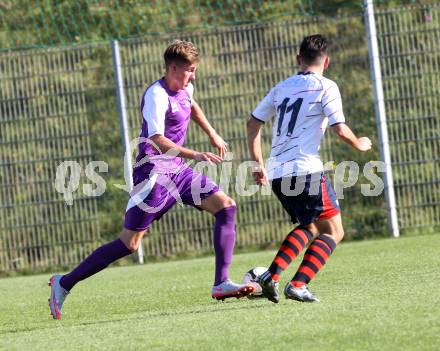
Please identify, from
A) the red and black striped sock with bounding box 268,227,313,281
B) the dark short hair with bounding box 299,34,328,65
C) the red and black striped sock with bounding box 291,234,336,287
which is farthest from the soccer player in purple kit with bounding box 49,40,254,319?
the dark short hair with bounding box 299,34,328,65

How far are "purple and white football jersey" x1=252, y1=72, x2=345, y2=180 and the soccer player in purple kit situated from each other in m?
0.64

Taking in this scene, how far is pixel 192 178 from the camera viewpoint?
25.9ft

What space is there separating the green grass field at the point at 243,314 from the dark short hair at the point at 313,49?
1.63 meters

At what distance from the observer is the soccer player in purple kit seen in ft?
25.3

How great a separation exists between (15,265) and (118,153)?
199 centimetres

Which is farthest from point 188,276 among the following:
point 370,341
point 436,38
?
point 370,341

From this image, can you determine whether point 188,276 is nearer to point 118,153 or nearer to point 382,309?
point 118,153

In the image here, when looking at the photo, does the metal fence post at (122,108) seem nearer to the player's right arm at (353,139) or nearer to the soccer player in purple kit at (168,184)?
the soccer player in purple kit at (168,184)

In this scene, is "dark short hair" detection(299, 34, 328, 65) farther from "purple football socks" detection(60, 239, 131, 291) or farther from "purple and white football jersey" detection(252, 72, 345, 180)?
"purple football socks" detection(60, 239, 131, 291)

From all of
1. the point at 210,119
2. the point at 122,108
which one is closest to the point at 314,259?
the point at 210,119

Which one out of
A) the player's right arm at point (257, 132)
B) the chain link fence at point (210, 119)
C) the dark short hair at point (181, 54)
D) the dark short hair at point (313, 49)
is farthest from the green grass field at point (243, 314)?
the chain link fence at point (210, 119)

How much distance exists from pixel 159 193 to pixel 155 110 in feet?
2.08

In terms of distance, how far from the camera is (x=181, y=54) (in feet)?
25.2

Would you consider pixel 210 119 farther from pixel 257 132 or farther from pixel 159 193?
pixel 257 132
